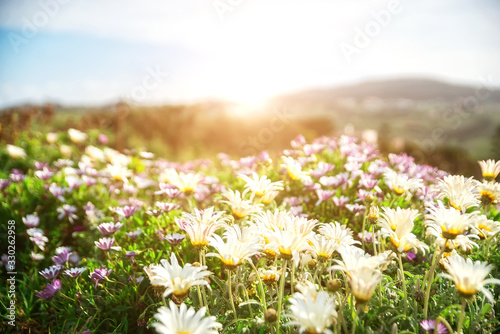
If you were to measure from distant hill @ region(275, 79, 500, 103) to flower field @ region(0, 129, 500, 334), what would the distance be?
71.5 m

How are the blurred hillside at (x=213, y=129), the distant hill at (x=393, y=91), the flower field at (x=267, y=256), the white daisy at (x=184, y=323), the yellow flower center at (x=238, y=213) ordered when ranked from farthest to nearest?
the distant hill at (x=393, y=91), the blurred hillside at (x=213, y=129), the yellow flower center at (x=238, y=213), the flower field at (x=267, y=256), the white daisy at (x=184, y=323)

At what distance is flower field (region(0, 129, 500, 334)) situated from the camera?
1470mm

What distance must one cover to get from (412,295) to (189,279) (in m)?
1.14

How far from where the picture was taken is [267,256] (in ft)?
5.57

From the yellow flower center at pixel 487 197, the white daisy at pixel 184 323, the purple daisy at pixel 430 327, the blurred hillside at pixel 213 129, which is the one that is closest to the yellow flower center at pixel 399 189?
the yellow flower center at pixel 487 197

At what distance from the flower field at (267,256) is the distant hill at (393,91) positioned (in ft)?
235

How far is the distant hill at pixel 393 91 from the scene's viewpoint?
7656cm

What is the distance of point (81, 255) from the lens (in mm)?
3215

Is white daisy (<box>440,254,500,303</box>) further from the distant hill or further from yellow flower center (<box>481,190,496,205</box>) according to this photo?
the distant hill

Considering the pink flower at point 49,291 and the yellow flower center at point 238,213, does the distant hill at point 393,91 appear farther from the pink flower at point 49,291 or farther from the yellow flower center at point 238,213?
the yellow flower center at point 238,213

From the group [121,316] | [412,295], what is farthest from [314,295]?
[121,316]

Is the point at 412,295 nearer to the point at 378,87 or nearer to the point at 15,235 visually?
the point at 15,235

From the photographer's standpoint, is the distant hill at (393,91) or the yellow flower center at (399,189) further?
the distant hill at (393,91)

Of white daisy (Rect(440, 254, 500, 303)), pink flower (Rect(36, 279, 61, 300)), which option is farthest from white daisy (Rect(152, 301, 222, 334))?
pink flower (Rect(36, 279, 61, 300))
